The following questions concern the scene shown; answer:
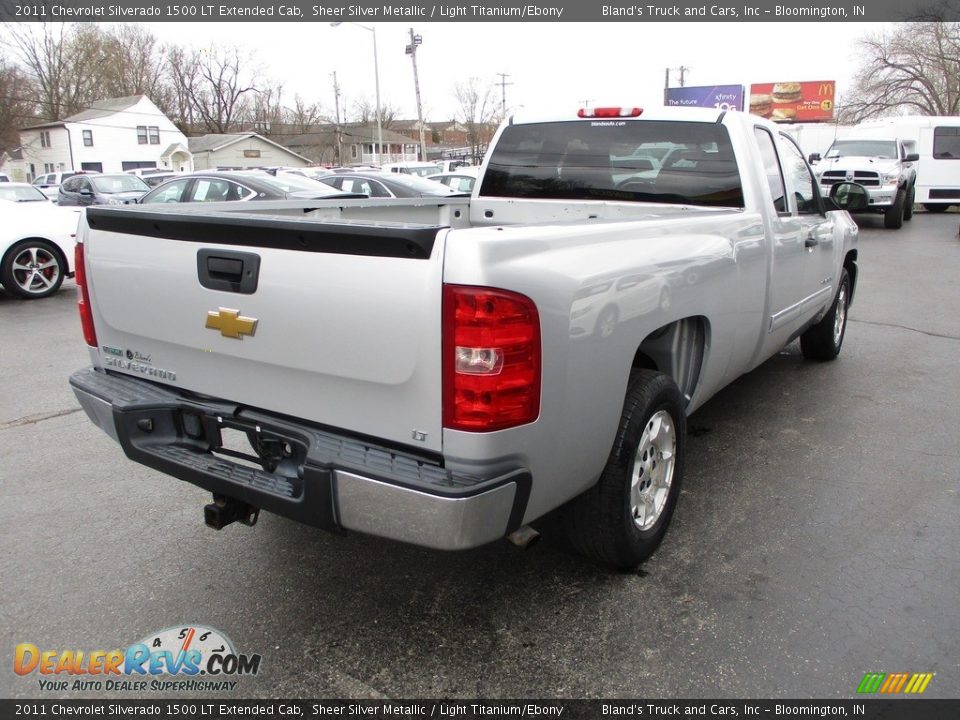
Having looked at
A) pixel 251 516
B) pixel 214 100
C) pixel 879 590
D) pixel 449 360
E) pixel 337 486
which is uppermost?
pixel 214 100

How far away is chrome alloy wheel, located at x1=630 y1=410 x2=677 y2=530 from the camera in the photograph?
297 centimetres

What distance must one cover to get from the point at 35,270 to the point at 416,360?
30.6 feet

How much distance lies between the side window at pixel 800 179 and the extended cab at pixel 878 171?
12.8 m

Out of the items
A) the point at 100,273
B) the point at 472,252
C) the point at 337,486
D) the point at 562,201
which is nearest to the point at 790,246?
the point at 562,201

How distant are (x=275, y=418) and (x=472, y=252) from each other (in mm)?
1005

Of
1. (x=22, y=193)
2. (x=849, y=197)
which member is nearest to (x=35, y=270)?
(x=22, y=193)

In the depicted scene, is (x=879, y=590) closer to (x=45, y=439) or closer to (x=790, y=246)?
(x=790, y=246)

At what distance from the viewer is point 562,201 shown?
439cm

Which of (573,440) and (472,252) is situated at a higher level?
(472,252)

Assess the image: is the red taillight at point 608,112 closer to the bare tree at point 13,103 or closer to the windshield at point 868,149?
the windshield at point 868,149

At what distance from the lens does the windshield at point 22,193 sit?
1262 cm

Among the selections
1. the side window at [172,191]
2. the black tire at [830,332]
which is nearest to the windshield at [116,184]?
the side window at [172,191]

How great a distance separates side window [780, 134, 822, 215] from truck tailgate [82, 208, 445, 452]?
333cm

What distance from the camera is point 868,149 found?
19.4 m
